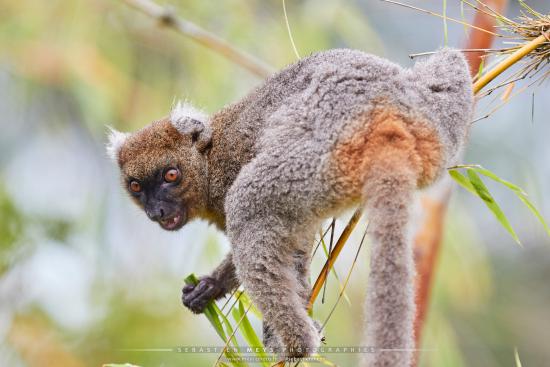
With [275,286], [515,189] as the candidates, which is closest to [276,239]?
[275,286]

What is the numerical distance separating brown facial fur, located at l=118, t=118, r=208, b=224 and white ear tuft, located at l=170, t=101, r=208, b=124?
64 mm

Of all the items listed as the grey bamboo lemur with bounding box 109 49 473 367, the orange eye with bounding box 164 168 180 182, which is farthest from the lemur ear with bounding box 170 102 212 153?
the grey bamboo lemur with bounding box 109 49 473 367

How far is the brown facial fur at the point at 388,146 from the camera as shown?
3.66m

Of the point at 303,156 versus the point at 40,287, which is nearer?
the point at 303,156

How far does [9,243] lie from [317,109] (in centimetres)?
484

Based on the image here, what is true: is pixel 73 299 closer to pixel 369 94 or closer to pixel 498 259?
pixel 369 94

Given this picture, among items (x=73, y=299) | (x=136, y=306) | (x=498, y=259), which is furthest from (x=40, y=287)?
(x=498, y=259)

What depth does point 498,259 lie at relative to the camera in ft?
44.7

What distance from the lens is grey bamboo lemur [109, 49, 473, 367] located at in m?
3.29

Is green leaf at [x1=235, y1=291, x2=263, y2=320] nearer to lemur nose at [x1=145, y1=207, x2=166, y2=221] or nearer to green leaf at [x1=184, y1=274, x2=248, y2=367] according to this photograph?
green leaf at [x1=184, y1=274, x2=248, y2=367]

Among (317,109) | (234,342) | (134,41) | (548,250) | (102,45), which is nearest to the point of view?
(234,342)

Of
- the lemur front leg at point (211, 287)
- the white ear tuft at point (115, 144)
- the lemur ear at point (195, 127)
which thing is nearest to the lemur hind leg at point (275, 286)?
the lemur front leg at point (211, 287)

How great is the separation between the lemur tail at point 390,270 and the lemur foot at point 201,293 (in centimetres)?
161

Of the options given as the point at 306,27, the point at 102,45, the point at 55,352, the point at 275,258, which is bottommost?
the point at 275,258
